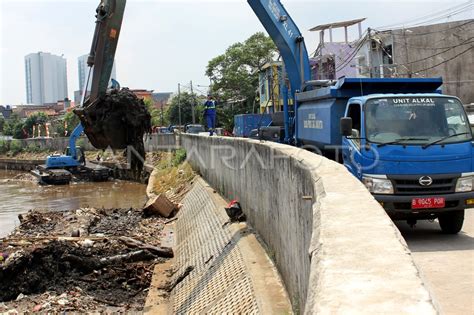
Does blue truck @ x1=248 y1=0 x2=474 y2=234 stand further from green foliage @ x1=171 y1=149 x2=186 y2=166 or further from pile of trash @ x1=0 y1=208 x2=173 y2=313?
green foliage @ x1=171 y1=149 x2=186 y2=166

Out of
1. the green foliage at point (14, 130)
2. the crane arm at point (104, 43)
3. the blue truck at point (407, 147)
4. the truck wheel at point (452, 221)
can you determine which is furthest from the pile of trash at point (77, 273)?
the green foliage at point (14, 130)

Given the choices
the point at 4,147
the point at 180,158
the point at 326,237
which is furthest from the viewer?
the point at 4,147

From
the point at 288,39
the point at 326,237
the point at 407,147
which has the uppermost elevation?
the point at 288,39

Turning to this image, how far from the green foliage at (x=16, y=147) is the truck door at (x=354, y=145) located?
224 ft

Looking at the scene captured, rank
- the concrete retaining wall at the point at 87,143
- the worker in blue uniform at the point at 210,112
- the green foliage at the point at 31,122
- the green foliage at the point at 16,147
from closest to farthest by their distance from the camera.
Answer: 1. the worker in blue uniform at the point at 210,112
2. the concrete retaining wall at the point at 87,143
3. the green foliage at the point at 16,147
4. the green foliage at the point at 31,122

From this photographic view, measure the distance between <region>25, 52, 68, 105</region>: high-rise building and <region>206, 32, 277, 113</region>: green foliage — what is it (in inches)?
5201

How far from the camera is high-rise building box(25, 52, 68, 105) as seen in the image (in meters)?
172

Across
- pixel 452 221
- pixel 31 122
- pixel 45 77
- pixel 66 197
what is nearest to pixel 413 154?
pixel 452 221

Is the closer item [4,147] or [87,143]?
[87,143]

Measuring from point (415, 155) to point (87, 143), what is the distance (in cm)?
5671

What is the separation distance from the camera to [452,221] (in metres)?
7.80

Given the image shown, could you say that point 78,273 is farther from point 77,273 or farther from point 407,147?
point 407,147

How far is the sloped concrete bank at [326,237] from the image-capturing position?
1895 millimetres

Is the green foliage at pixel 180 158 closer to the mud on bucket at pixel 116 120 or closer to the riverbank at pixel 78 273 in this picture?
the riverbank at pixel 78 273
